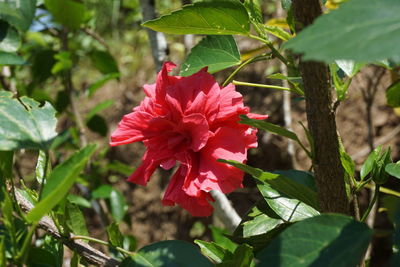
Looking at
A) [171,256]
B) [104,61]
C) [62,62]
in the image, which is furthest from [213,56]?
[104,61]

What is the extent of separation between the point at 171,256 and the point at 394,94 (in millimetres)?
590

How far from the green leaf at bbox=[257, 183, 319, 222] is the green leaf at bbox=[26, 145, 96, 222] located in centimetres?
29

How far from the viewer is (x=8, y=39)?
1.09m

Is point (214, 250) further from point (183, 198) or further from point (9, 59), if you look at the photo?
point (9, 59)

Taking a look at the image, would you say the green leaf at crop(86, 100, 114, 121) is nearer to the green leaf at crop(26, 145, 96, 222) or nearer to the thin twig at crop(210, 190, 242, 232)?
the thin twig at crop(210, 190, 242, 232)

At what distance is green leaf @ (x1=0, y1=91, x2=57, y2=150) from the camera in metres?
0.61

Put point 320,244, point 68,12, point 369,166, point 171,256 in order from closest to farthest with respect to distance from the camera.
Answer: point 320,244 < point 171,256 < point 369,166 < point 68,12

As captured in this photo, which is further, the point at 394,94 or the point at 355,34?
the point at 394,94

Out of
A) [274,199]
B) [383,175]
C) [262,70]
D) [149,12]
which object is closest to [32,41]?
[149,12]

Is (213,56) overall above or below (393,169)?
above

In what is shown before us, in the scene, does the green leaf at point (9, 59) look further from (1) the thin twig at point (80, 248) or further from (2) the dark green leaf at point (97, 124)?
(2) the dark green leaf at point (97, 124)

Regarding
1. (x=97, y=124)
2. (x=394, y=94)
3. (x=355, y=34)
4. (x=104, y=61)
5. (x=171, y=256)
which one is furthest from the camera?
(x=97, y=124)

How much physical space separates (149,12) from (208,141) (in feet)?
1.92

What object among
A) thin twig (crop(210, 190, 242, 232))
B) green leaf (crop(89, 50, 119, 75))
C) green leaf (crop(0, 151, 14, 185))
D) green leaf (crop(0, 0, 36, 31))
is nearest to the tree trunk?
green leaf (crop(0, 151, 14, 185))
